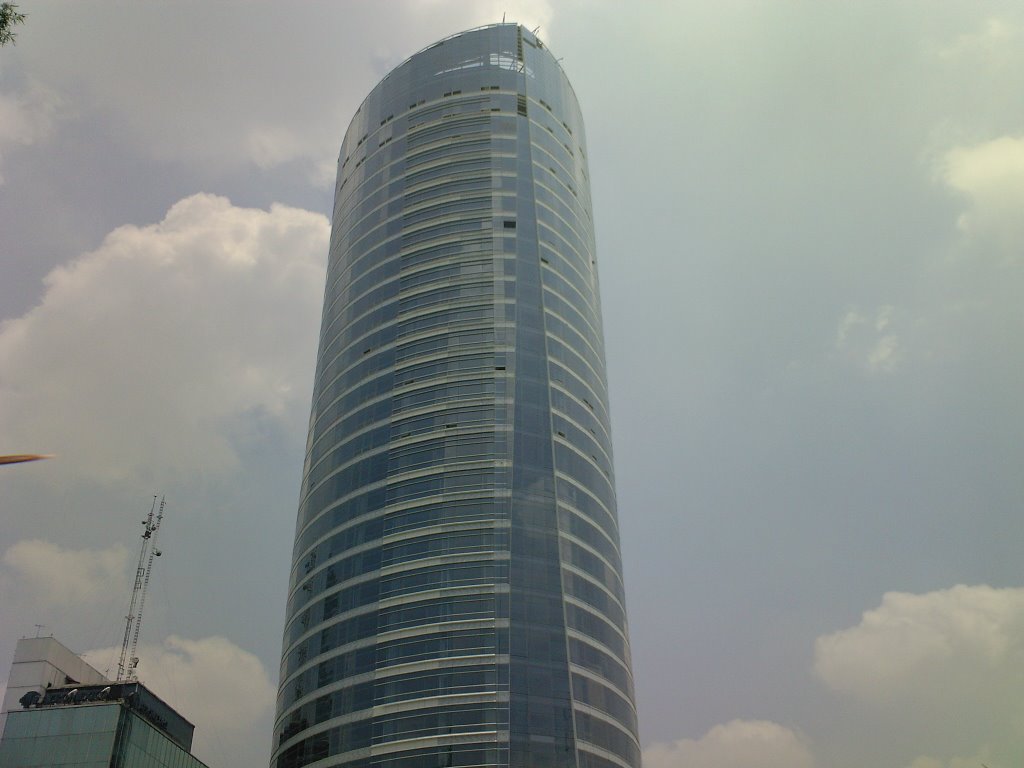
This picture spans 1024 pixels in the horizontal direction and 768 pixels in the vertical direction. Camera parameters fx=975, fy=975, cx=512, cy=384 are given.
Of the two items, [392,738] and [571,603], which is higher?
[571,603]

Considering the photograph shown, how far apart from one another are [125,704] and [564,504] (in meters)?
60.4

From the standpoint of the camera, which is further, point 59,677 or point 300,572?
point 300,572

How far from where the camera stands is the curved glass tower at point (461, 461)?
120875mm

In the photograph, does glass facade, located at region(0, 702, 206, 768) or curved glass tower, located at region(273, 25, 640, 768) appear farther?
curved glass tower, located at region(273, 25, 640, 768)

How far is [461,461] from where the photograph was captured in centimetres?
13712

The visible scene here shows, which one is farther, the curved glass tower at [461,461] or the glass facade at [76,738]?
the curved glass tower at [461,461]

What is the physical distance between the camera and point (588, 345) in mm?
160125

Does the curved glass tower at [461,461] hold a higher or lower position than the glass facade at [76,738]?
higher

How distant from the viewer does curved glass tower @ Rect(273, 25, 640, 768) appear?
121m

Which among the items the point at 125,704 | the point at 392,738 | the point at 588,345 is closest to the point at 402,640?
the point at 392,738

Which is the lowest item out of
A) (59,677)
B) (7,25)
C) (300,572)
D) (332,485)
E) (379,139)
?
(7,25)

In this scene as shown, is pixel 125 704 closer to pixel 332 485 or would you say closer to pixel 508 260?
pixel 332 485

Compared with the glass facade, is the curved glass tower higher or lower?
higher

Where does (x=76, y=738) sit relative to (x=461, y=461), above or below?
below
